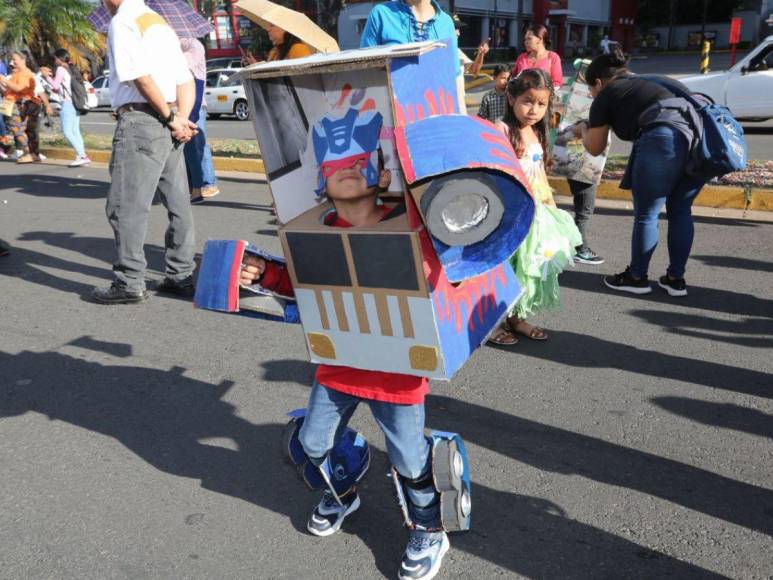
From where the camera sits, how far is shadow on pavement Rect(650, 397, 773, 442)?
3.06m

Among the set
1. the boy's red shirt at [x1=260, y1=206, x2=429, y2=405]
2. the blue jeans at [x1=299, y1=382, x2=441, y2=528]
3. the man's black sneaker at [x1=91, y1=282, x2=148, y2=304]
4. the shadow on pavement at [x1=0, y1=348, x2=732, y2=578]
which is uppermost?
the boy's red shirt at [x1=260, y1=206, x2=429, y2=405]

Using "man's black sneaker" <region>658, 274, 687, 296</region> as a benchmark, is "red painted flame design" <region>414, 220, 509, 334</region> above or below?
above

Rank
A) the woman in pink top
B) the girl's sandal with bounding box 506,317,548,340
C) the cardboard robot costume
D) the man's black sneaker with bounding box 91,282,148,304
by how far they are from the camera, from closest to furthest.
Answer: the cardboard robot costume < the girl's sandal with bounding box 506,317,548,340 < the man's black sneaker with bounding box 91,282,148,304 < the woman in pink top

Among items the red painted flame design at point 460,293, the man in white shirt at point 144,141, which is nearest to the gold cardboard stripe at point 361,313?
the red painted flame design at point 460,293

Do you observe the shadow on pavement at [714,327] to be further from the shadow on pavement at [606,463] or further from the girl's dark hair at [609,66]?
the girl's dark hair at [609,66]

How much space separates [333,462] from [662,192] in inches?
117

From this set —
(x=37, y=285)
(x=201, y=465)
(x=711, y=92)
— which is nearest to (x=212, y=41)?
(x=711, y=92)

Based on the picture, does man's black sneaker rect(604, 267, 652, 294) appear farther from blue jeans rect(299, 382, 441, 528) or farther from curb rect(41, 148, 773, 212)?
blue jeans rect(299, 382, 441, 528)

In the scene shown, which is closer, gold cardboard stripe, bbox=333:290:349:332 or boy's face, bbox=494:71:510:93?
gold cardboard stripe, bbox=333:290:349:332

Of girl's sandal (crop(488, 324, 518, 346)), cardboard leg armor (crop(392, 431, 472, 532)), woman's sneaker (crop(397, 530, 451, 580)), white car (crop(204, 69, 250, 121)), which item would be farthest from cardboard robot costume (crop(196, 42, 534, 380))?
white car (crop(204, 69, 250, 121))

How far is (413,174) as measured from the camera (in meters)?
1.58

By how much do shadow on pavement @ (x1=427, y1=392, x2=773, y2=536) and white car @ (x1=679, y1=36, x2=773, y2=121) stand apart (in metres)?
10.5

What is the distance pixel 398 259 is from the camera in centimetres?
180

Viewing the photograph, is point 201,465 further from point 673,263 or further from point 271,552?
point 673,263
